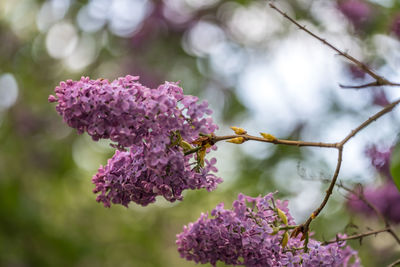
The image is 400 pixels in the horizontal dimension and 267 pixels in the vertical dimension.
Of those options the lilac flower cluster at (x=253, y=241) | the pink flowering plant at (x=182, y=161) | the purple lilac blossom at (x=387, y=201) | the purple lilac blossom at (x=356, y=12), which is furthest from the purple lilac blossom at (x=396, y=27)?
the lilac flower cluster at (x=253, y=241)

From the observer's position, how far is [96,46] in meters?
5.83

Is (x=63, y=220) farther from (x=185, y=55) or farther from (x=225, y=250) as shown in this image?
(x=225, y=250)

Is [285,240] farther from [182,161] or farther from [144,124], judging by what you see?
[144,124]

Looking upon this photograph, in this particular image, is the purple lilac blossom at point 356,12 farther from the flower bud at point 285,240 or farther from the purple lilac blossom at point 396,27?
the flower bud at point 285,240

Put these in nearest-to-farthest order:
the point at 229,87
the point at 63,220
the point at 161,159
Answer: the point at 161,159, the point at 229,87, the point at 63,220

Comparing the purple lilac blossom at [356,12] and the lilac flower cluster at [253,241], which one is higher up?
the purple lilac blossom at [356,12]

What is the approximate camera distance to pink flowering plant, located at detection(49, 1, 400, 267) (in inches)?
55.4

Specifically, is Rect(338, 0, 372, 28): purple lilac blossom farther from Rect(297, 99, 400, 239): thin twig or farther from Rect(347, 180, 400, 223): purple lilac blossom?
Rect(297, 99, 400, 239): thin twig

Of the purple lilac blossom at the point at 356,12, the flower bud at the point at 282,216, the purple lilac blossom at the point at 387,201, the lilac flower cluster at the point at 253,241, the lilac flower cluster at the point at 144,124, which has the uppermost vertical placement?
the purple lilac blossom at the point at 356,12

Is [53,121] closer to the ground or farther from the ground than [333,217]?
A: farther from the ground

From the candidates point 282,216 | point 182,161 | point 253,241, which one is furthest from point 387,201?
point 182,161

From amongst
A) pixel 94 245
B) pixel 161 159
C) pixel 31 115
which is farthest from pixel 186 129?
pixel 31 115

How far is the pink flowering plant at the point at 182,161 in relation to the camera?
1.41 m

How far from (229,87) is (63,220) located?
2809 mm
